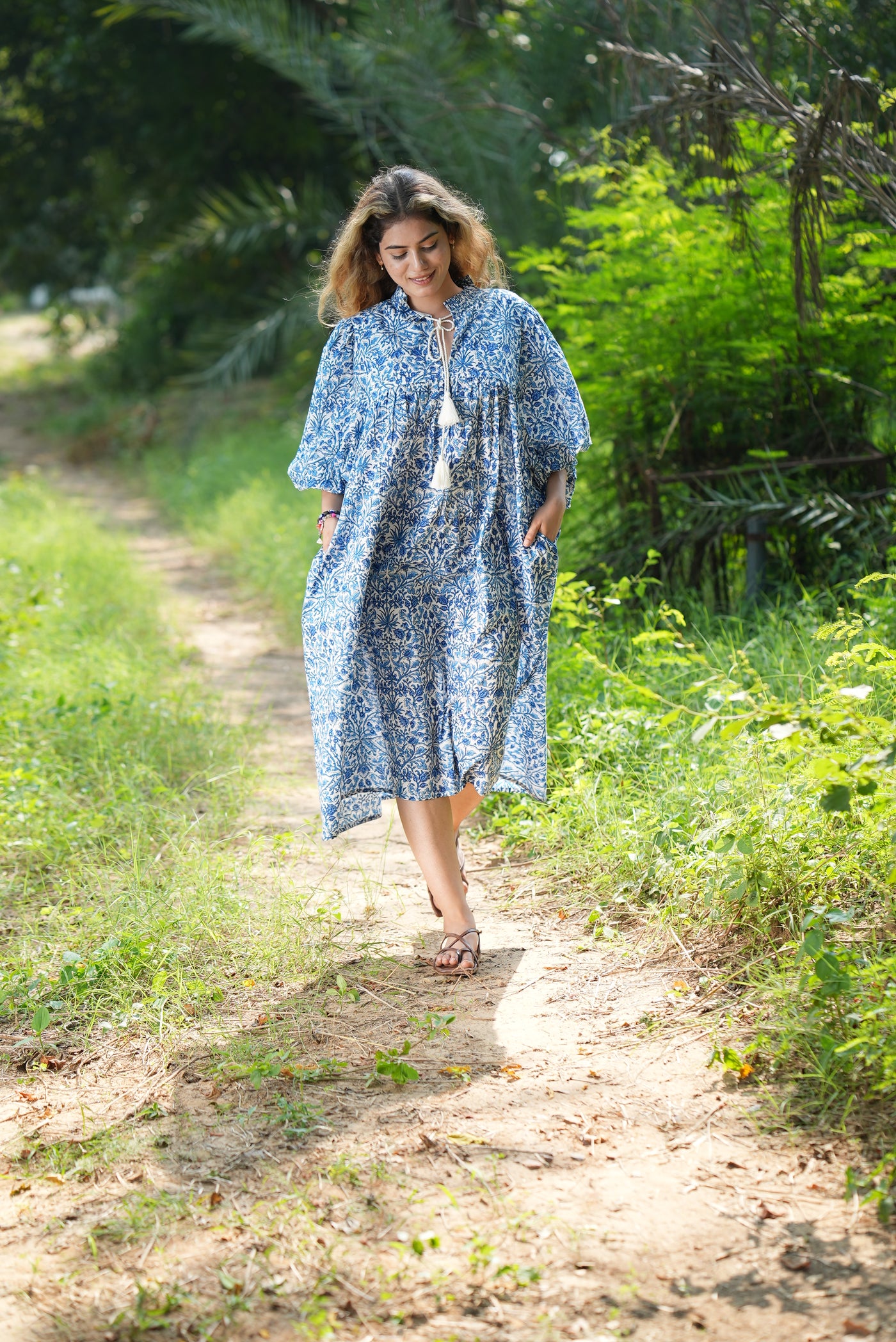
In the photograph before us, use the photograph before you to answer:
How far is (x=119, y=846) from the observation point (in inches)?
152

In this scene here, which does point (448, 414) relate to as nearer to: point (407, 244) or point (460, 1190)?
point (407, 244)

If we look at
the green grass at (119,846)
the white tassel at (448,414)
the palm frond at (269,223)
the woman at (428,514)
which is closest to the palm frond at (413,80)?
the palm frond at (269,223)

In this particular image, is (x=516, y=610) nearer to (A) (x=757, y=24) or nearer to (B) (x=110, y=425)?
(A) (x=757, y=24)

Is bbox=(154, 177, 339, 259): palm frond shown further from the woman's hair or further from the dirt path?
the dirt path

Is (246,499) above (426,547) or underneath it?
underneath

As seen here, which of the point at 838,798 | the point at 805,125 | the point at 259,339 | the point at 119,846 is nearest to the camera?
the point at 838,798

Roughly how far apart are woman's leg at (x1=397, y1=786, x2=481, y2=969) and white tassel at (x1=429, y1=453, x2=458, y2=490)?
→ 813 millimetres

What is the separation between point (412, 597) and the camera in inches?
126

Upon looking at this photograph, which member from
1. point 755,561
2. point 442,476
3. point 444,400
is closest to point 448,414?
point 444,400

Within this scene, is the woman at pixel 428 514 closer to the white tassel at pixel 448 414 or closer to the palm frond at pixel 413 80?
the white tassel at pixel 448 414

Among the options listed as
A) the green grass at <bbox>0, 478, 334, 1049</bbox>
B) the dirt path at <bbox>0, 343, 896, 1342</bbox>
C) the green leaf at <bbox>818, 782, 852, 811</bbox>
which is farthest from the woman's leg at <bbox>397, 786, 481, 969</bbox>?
the green leaf at <bbox>818, 782, 852, 811</bbox>

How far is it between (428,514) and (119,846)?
1555 millimetres

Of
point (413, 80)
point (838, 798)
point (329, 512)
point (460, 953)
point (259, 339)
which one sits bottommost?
point (460, 953)

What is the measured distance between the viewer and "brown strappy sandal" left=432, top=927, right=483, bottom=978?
3166mm
